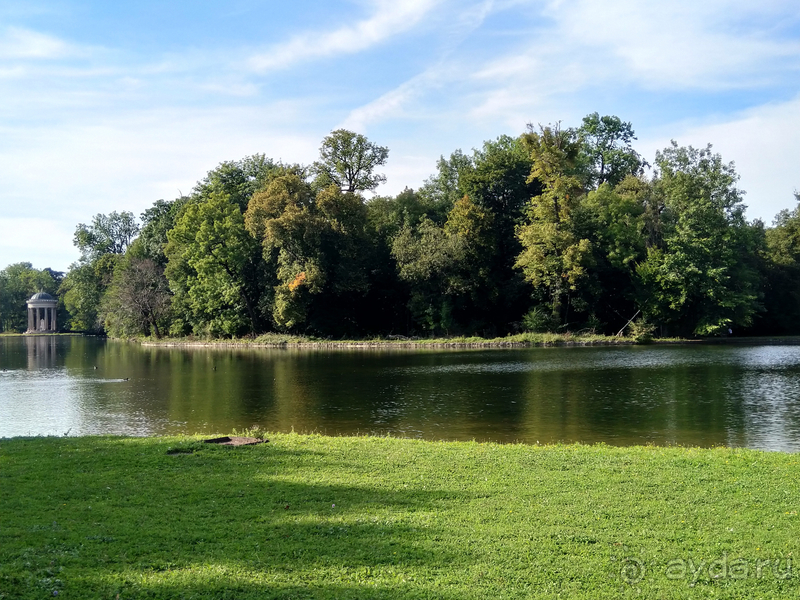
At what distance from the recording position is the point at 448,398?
2427 centimetres

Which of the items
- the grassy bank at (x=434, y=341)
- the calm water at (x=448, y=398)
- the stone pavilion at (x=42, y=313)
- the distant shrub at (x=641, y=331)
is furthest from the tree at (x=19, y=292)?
the distant shrub at (x=641, y=331)

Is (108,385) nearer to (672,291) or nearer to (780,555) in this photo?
(780,555)

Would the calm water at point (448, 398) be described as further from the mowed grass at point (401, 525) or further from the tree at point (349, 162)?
the tree at point (349, 162)

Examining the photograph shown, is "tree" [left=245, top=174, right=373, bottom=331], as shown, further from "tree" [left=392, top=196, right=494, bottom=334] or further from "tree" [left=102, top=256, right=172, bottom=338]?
"tree" [left=102, top=256, right=172, bottom=338]

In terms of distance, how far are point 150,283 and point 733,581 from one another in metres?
75.1

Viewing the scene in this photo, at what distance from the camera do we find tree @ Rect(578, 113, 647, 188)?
81.6 m

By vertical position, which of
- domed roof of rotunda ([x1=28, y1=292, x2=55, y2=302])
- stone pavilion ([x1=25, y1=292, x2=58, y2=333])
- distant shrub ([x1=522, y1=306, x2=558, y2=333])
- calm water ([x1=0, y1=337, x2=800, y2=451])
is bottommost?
calm water ([x1=0, y1=337, x2=800, y2=451])

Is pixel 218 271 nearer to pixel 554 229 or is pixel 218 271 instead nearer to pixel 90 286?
pixel 554 229

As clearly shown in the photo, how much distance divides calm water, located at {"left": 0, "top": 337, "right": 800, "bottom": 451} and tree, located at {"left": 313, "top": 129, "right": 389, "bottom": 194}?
30.8 metres

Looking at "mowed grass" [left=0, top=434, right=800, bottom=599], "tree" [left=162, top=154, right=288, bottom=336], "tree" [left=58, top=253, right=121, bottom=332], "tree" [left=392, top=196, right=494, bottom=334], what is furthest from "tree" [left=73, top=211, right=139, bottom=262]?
"mowed grass" [left=0, top=434, right=800, bottom=599]

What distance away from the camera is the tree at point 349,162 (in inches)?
2645

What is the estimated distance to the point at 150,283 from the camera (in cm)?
7425

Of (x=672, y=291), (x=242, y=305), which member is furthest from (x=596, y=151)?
(x=242, y=305)

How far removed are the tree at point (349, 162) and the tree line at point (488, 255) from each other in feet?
0.48
